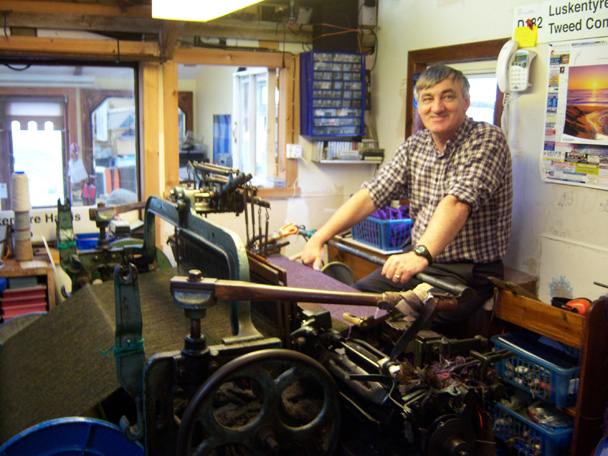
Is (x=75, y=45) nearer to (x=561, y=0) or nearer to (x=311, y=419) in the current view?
(x=561, y=0)

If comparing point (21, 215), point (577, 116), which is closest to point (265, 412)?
point (577, 116)

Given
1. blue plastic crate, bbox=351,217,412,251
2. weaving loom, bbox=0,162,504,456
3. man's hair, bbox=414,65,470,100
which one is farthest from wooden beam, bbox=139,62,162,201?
weaving loom, bbox=0,162,504,456

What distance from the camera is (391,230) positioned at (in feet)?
12.1

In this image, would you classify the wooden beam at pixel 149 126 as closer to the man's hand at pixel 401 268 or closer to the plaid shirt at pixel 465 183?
the plaid shirt at pixel 465 183

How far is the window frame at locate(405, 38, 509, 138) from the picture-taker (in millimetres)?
3438

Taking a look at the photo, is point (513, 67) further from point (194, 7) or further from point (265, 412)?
point (265, 412)

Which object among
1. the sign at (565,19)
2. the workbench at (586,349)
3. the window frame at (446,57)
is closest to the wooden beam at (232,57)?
the window frame at (446,57)

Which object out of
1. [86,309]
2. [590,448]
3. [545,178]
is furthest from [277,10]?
[590,448]

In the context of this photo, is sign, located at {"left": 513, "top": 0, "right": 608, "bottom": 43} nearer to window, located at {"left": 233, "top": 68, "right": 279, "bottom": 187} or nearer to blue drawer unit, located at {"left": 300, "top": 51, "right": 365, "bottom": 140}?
blue drawer unit, located at {"left": 300, "top": 51, "right": 365, "bottom": 140}

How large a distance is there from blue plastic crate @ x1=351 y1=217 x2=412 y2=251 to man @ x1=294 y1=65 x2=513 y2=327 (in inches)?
22.8

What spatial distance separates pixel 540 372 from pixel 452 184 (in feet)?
2.96

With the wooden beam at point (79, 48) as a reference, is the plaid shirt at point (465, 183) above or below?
below

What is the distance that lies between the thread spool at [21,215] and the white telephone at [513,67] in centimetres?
291

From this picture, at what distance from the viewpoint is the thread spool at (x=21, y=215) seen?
11.5 feet
